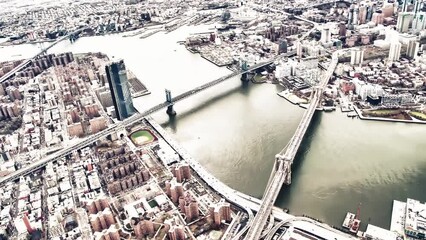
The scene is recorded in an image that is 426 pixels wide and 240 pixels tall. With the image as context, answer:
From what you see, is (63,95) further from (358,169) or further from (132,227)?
(358,169)

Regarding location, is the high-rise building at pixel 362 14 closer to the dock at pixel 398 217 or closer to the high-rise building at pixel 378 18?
the high-rise building at pixel 378 18

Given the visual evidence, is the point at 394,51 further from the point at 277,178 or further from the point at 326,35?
the point at 277,178

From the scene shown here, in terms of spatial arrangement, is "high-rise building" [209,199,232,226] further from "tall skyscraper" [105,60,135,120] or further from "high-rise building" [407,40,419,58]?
"high-rise building" [407,40,419,58]

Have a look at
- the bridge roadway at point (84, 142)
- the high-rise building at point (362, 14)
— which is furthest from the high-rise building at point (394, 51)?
the bridge roadway at point (84, 142)

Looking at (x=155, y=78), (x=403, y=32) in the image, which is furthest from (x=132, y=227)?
(x=403, y=32)

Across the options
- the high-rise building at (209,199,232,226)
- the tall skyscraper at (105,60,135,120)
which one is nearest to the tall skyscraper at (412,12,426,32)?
the tall skyscraper at (105,60,135,120)

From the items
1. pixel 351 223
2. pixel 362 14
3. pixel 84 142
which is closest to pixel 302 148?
pixel 351 223
